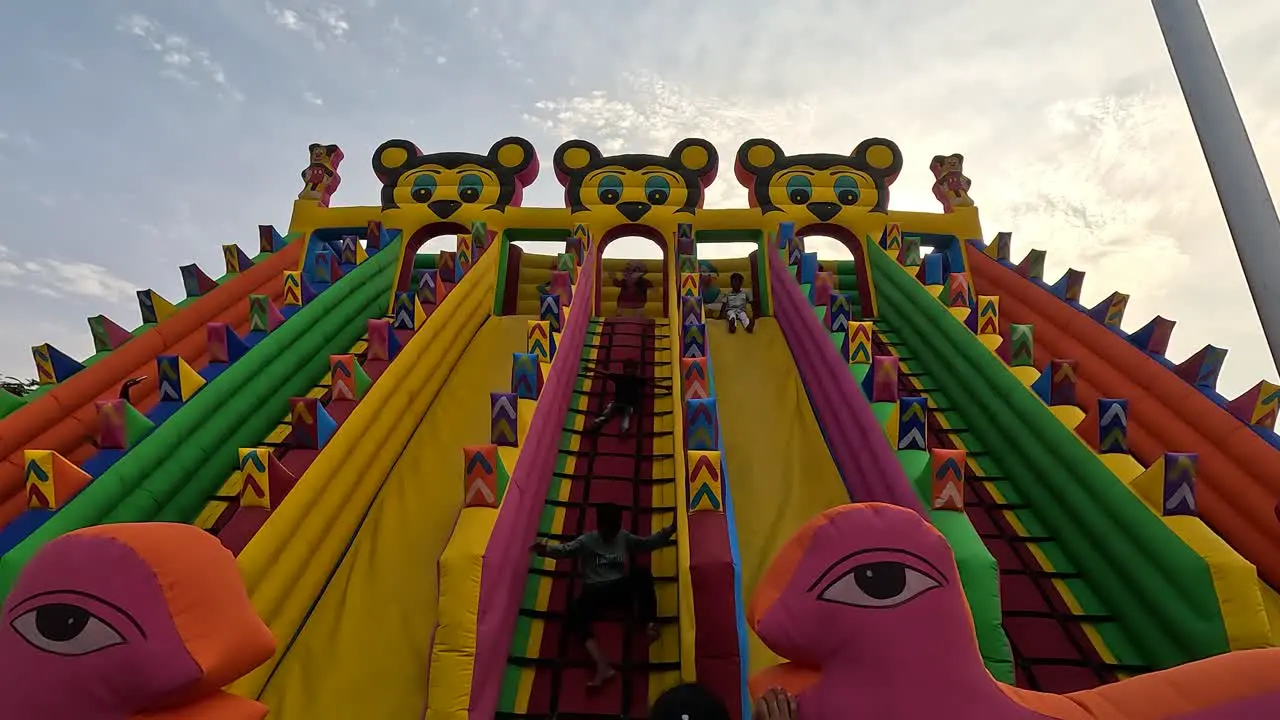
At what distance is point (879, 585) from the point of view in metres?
2.14

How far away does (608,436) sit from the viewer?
19.3 feet

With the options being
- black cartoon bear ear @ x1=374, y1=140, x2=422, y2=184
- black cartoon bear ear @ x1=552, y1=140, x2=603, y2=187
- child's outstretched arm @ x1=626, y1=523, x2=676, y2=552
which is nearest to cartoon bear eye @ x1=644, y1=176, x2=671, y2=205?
black cartoon bear ear @ x1=552, y1=140, x2=603, y2=187

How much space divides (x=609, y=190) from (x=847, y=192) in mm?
3050

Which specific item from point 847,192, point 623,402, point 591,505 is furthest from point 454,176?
point 591,505

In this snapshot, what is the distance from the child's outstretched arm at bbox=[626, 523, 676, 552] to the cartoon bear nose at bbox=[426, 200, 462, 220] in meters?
6.63

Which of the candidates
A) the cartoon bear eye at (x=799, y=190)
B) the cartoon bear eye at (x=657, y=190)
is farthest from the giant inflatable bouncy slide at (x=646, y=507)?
the cartoon bear eye at (x=657, y=190)

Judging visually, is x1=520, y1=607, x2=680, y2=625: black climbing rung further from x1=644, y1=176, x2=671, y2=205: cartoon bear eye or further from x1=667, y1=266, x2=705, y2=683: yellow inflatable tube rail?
x1=644, y1=176, x2=671, y2=205: cartoon bear eye

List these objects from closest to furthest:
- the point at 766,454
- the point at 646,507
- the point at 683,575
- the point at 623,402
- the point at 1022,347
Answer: the point at 683,575, the point at 646,507, the point at 1022,347, the point at 766,454, the point at 623,402

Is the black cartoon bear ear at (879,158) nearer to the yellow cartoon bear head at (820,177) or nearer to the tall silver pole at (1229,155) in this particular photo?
the yellow cartoon bear head at (820,177)

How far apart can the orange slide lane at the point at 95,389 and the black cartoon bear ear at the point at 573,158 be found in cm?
404

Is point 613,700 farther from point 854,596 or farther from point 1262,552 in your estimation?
point 1262,552

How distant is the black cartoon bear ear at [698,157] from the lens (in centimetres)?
995

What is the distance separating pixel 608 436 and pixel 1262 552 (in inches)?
165

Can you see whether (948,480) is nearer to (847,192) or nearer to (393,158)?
(847,192)
